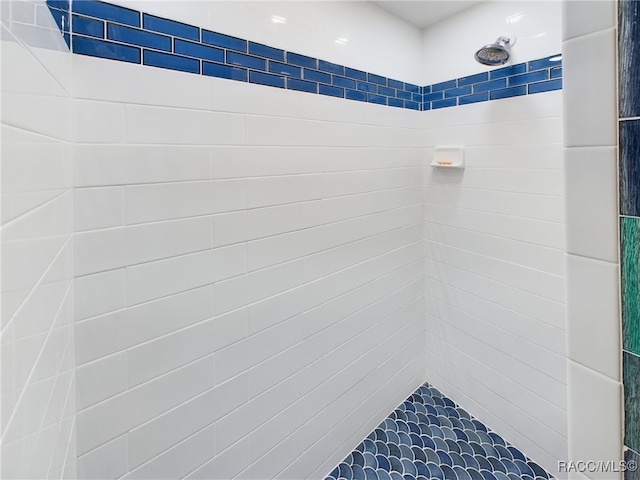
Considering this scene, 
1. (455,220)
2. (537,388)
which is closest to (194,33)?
(455,220)

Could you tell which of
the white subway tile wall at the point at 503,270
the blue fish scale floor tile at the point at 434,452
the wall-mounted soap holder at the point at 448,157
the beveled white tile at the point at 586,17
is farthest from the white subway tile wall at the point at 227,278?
the beveled white tile at the point at 586,17

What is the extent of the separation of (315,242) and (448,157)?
102 centimetres

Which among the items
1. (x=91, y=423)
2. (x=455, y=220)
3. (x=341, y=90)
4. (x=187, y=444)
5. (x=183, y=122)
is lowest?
(x=187, y=444)

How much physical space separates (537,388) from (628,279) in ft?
5.23

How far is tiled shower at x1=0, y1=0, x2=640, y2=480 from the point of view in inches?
16.9

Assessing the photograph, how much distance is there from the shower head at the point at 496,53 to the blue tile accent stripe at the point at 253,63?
0.09m

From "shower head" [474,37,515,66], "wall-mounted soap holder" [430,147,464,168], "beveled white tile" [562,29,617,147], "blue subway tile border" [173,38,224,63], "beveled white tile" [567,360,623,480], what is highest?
"shower head" [474,37,515,66]

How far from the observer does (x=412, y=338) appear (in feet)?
6.88

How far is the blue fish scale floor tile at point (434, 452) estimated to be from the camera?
1566mm

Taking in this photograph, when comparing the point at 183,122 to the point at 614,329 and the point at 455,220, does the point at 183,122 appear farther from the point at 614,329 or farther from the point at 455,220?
the point at 455,220

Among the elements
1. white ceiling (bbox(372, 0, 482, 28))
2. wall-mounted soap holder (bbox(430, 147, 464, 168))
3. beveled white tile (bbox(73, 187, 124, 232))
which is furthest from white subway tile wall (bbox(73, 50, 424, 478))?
white ceiling (bbox(372, 0, 482, 28))

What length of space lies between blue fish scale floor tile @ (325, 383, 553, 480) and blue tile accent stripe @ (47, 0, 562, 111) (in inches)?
70.4

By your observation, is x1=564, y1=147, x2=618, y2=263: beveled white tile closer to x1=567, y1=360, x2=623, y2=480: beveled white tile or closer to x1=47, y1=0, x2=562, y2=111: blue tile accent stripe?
x1=567, y1=360, x2=623, y2=480: beveled white tile

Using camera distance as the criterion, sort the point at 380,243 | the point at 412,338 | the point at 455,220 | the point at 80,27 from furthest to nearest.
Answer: the point at 412,338
the point at 455,220
the point at 380,243
the point at 80,27
